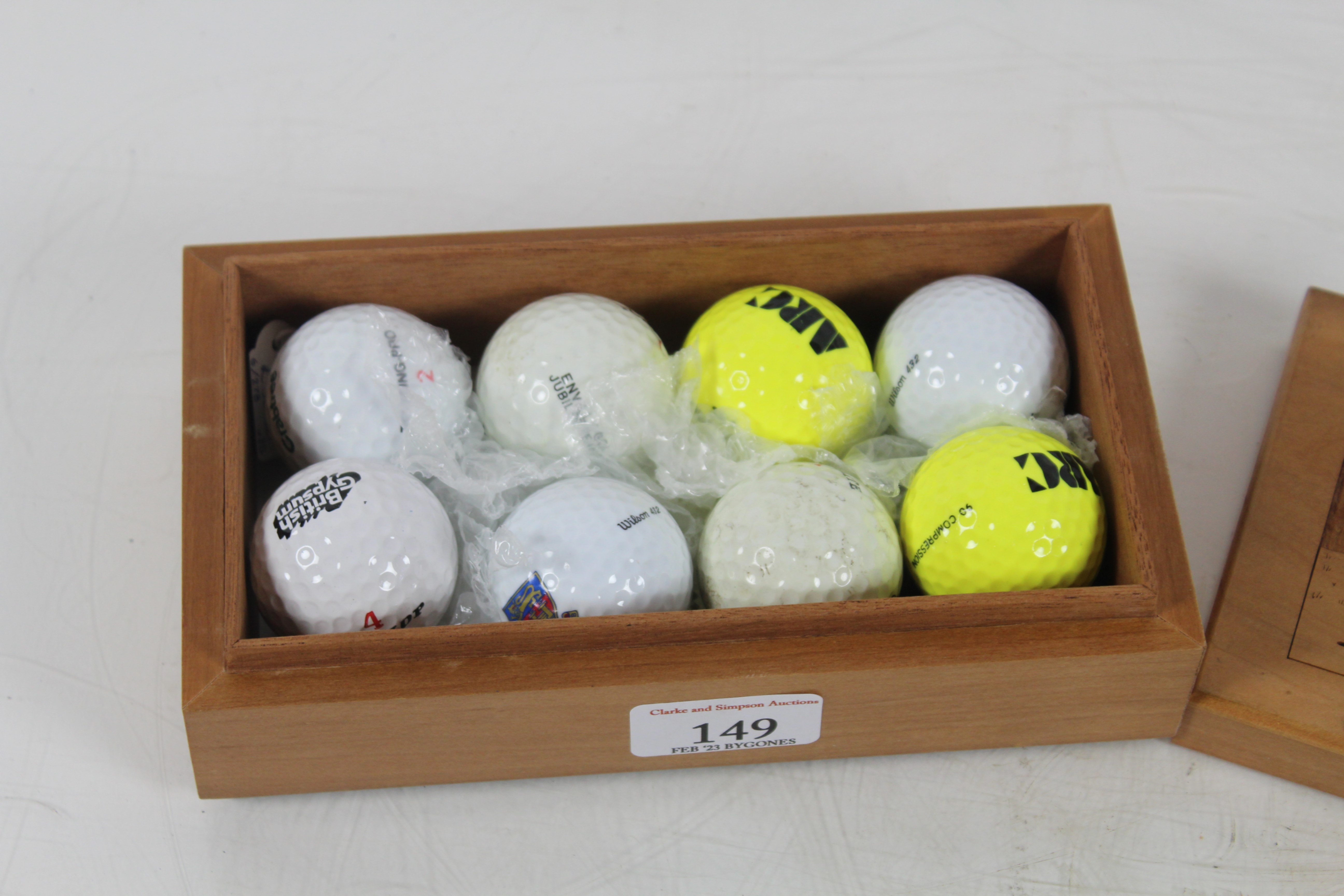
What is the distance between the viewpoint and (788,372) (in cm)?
164

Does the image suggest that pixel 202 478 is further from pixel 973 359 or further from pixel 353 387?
pixel 973 359

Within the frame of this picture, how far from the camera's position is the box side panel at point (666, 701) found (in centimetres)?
137

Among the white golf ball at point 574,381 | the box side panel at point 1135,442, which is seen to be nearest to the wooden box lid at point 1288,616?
the box side panel at point 1135,442

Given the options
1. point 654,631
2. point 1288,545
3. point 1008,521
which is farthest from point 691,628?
point 1288,545

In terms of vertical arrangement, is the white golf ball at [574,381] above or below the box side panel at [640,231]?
below

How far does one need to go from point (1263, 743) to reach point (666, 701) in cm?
75

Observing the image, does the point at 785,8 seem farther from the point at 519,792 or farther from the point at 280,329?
the point at 519,792

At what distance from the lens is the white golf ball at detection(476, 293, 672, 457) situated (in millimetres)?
1646

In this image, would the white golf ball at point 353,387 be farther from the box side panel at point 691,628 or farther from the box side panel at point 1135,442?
the box side panel at point 1135,442

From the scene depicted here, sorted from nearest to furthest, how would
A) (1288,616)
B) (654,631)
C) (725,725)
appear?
(654,631) < (725,725) < (1288,616)

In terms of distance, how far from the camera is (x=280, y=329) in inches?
68.2

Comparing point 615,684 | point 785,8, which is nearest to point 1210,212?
point 785,8

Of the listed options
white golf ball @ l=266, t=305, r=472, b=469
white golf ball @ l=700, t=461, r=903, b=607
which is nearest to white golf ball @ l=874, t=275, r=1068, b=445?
white golf ball @ l=700, t=461, r=903, b=607

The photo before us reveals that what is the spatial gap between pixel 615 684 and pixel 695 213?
1103 mm
